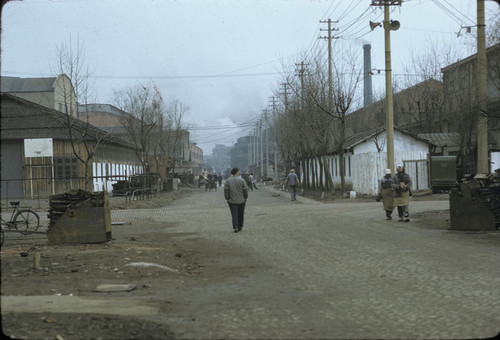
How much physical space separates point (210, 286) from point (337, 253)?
147 inches

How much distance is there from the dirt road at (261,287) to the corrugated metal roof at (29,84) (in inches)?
1839

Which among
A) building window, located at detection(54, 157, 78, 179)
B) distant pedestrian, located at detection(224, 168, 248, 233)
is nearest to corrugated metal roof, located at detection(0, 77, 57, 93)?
building window, located at detection(54, 157, 78, 179)

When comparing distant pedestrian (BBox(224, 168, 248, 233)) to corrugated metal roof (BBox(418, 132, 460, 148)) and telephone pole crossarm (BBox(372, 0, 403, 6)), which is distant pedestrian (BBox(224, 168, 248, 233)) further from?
corrugated metal roof (BBox(418, 132, 460, 148))

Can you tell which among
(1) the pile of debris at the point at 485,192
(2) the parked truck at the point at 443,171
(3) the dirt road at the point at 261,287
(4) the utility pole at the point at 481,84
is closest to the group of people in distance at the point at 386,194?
(3) the dirt road at the point at 261,287

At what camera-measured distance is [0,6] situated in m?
4.86

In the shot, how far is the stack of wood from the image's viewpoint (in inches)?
480

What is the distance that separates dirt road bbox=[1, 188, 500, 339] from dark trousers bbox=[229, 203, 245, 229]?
102cm

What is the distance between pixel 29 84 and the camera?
192 feet

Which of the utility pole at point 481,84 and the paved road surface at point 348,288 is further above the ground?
the utility pole at point 481,84

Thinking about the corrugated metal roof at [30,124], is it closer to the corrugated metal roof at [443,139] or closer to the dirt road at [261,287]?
the corrugated metal roof at [443,139]

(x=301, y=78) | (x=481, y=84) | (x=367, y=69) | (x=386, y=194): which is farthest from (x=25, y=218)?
(x=367, y=69)

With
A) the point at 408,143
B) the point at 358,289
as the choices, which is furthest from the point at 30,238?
the point at 408,143

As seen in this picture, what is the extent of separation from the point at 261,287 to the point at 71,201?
21.5 feet

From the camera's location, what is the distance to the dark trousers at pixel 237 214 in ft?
49.6
